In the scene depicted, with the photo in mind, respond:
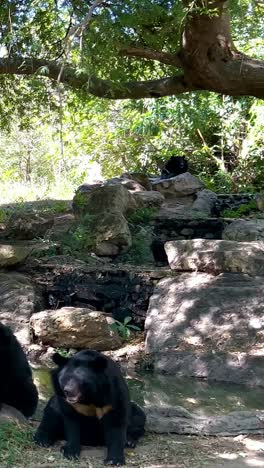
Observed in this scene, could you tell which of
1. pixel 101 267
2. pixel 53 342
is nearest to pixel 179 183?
pixel 101 267

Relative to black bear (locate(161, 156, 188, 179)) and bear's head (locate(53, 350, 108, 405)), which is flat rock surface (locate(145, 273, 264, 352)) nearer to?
bear's head (locate(53, 350, 108, 405))

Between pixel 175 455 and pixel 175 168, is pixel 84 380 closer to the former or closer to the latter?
pixel 175 455

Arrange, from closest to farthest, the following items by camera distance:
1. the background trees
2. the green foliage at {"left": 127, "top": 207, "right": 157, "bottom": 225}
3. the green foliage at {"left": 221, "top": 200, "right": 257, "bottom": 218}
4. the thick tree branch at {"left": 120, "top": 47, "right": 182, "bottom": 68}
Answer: the background trees, the thick tree branch at {"left": 120, "top": 47, "right": 182, "bottom": 68}, the green foliage at {"left": 127, "top": 207, "right": 157, "bottom": 225}, the green foliage at {"left": 221, "top": 200, "right": 257, "bottom": 218}

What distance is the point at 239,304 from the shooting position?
9.17 metres

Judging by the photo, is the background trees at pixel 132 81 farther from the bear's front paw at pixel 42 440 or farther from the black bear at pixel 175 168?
the bear's front paw at pixel 42 440

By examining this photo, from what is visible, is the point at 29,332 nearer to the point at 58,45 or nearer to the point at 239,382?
the point at 239,382

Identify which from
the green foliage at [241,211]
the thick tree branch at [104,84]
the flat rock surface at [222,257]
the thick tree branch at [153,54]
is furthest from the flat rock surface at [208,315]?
the green foliage at [241,211]

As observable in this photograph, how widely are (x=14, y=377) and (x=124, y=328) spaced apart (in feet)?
15.2

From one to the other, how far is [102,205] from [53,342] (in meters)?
3.82

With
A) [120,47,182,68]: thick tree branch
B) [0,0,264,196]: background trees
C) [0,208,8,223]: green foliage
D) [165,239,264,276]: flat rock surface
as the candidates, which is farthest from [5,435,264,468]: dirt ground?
[0,208,8,223]: green foliage

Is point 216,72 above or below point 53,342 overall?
above

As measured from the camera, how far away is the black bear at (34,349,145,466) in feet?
14.7

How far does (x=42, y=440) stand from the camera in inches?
188

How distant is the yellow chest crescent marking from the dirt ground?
0.95ft
